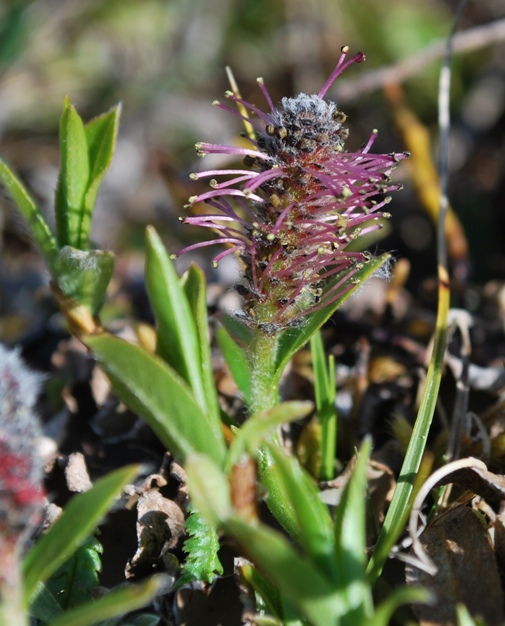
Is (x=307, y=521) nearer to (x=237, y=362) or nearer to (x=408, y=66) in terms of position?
(x=237, y=362)

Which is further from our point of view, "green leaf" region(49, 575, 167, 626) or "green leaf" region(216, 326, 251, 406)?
"green leaf" region(216, 326, 251, 406)

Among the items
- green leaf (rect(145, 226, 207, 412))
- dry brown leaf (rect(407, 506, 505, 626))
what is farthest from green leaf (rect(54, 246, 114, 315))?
dry brown leaf (rect(407, 506, 505, 626))

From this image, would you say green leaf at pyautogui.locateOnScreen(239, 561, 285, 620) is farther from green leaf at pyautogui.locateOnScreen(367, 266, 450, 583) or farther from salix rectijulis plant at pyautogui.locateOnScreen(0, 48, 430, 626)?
green leaf at pyautogui.locateOnScreen(367, 266, 450, 583)

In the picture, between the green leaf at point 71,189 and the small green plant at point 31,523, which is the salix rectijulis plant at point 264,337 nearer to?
the green leaf at point 71,189

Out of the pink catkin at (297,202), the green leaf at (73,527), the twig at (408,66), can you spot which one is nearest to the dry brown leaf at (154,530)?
the green leaf at (73,527)

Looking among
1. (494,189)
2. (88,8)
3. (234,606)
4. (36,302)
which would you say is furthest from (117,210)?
(234,606)
